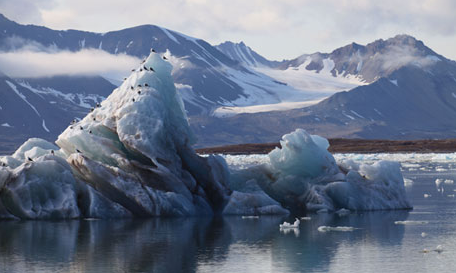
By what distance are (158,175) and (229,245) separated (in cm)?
773

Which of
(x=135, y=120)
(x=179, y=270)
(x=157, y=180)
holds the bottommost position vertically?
(x=179, y=270)

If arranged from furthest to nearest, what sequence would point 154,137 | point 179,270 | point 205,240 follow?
point 154,137 < point 205,240 < point 179,270

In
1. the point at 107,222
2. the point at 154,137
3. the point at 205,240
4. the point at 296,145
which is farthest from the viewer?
the point at 296,145

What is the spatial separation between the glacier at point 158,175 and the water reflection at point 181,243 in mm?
1149

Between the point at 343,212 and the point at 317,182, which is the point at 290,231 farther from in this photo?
the point at 317,182

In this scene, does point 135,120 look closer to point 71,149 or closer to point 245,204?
point 71,149

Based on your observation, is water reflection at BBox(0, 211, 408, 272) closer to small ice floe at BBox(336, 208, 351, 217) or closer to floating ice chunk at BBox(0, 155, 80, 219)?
floating ice chunk at BBox(0, 155, 80, 219)

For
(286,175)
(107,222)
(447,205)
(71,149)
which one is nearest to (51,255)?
(107,222)

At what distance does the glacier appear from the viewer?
2980 centimetres

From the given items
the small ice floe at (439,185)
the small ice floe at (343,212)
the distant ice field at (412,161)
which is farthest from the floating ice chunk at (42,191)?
the distant ice field at (412,161)

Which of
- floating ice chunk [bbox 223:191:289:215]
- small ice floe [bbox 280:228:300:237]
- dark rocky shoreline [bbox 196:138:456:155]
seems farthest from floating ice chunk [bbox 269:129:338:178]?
dark rocky shoreline [bbox 196:138:456:155]

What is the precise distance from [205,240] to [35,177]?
25.8 feet

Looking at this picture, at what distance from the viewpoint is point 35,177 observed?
95.9 ft

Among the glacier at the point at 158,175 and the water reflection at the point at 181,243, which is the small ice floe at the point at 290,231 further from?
the glacier at the point at 158,175
